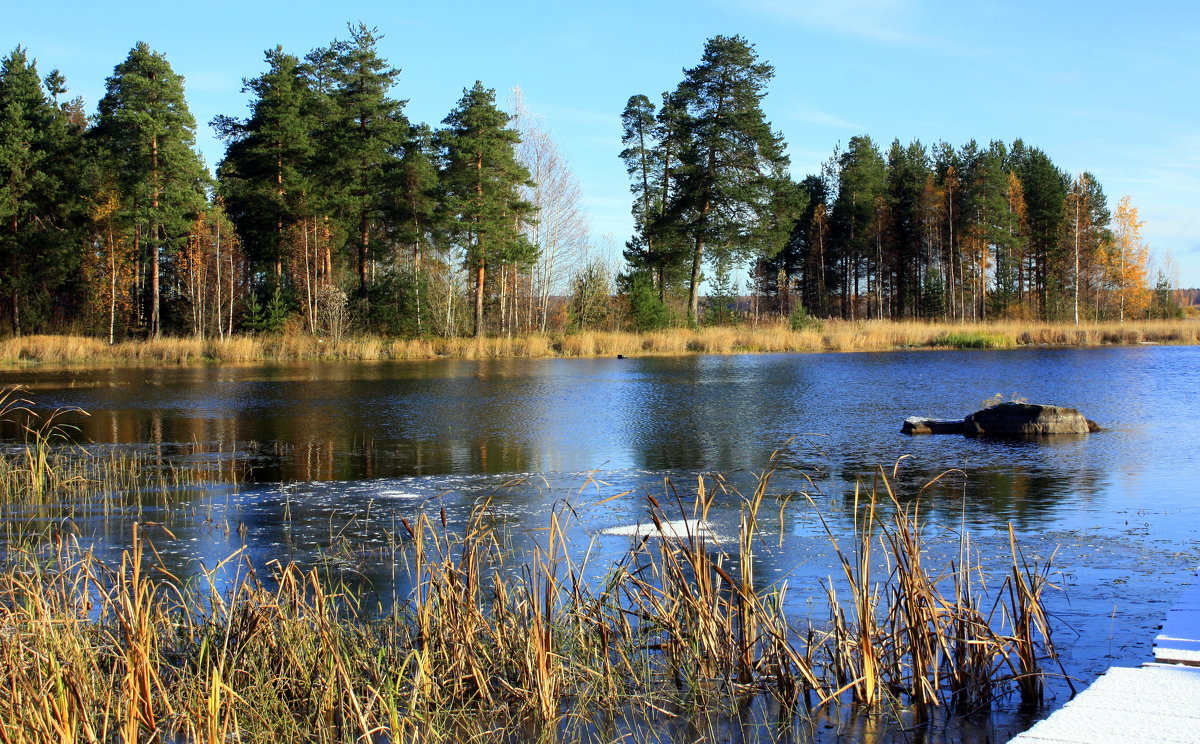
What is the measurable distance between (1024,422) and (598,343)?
79.4 feet

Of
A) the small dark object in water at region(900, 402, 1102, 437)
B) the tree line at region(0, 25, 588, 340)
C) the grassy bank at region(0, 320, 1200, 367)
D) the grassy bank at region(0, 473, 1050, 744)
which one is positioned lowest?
the grassy bank at region(0, 473, 1050, 744)

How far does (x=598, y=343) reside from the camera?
37.4 m

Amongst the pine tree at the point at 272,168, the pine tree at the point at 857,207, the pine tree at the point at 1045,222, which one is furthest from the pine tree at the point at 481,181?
the pine tree at the point at 1045,222

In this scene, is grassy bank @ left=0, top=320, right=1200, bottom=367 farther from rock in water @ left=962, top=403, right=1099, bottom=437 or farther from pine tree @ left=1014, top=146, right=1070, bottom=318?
rock in water @ left=962, top=403, right=1099, bottom=437

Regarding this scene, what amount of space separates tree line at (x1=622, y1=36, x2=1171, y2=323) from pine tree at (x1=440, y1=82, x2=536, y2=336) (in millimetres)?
6948

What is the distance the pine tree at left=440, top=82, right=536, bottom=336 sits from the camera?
3703 cm

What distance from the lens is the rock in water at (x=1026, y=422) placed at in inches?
551

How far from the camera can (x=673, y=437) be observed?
14.5 m

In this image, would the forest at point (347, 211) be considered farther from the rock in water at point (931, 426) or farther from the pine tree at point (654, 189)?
the rock in water at point (931, 426)

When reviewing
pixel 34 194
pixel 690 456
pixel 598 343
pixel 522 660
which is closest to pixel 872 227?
pixel 598 343

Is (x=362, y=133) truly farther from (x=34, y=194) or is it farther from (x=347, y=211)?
(x=34, y=194)

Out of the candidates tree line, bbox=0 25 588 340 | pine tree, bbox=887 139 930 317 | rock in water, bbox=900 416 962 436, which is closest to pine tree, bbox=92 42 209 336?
tree line, bbox=0 25 588 340

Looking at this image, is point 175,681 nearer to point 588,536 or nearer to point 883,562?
point 588,536

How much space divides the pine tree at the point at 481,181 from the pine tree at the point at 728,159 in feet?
25.5
